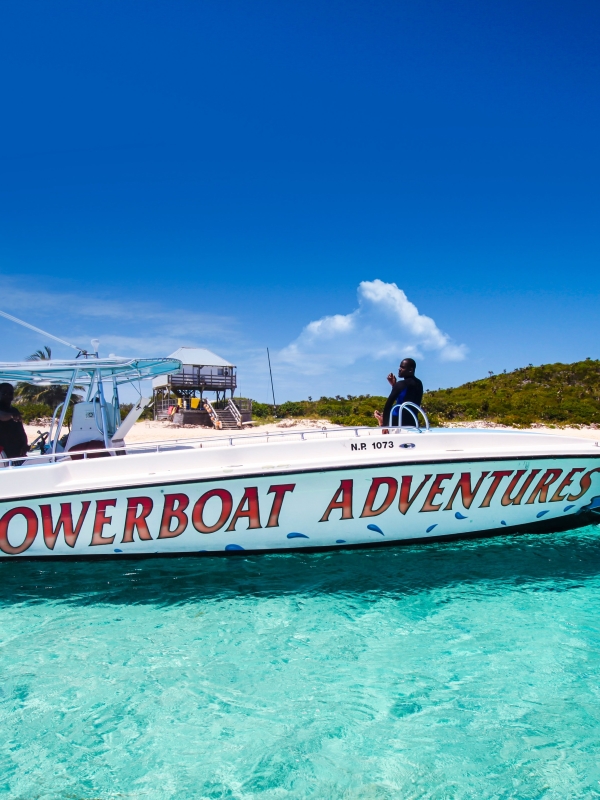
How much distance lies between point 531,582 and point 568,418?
20.6 meters

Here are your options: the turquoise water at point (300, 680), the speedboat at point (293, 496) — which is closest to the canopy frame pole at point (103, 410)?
the speedboat at point (293, 496)

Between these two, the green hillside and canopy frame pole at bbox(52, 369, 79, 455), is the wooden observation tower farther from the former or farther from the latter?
canopy frame pole at bbox(52, 369, 79, 455)

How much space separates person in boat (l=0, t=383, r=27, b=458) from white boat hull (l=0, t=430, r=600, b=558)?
1.09 meters

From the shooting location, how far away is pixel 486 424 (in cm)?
2195

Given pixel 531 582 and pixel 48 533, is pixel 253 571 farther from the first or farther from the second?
pixel 531 582

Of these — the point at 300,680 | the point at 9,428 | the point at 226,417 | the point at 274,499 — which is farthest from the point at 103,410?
the point at 226,417

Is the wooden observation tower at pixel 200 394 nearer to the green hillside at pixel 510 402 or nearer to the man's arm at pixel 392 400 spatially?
the green hillside at pixel 510 402

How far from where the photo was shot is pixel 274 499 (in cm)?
520

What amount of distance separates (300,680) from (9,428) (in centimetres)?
462

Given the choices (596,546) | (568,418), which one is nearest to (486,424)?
(568,418)

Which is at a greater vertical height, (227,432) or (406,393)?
(406,393)

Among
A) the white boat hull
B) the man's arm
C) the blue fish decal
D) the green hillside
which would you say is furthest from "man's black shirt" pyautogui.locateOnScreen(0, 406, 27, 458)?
→ the green hillside

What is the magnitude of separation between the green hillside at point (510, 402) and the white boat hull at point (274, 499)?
15.3 meters

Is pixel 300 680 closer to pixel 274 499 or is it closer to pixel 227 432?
pixel 274 499
